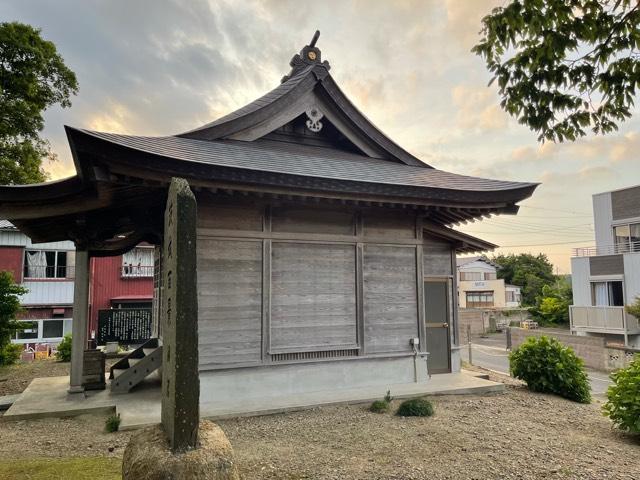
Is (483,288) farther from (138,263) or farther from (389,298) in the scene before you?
(389,298)

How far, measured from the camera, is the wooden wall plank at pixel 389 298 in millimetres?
8266

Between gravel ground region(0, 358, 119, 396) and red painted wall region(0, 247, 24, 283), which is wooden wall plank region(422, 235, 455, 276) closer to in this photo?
gravel ground region(0, 358, 119, 396)

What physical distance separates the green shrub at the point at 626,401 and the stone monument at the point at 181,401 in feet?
19.2

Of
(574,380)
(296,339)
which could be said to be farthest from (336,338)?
(574,380)

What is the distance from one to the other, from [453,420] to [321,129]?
6133mm

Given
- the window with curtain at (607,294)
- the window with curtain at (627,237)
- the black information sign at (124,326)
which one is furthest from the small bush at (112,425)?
the window with curtain at (627,237)

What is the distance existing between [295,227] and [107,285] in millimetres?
18661

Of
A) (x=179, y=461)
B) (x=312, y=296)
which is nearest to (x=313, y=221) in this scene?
(x=312, y=296)

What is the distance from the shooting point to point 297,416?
21.1 feet

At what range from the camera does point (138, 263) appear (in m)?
23.4

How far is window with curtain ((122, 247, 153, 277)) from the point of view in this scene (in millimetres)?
23125

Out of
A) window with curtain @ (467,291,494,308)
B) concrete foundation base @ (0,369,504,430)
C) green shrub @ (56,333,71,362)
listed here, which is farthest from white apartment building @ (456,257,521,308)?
green shrub @ (56,333,71,362)

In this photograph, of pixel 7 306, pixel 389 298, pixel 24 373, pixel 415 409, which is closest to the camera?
pixel 415 409

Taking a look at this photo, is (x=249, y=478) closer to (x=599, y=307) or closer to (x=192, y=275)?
(x=192, y=275)
